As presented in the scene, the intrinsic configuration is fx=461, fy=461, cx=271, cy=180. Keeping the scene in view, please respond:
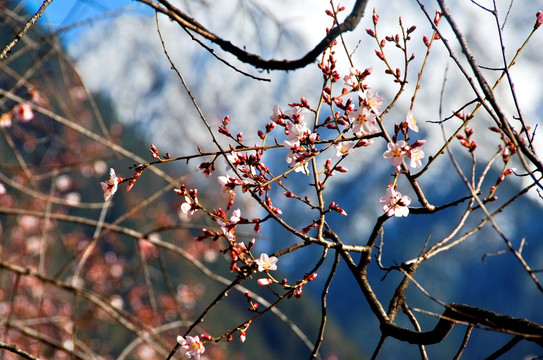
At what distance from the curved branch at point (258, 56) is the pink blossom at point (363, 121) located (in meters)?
0.17

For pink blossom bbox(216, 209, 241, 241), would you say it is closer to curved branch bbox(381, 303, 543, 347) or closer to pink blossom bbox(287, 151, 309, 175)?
pink blossom bbox(287, 151, 309, 175)

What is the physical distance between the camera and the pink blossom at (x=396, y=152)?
3.27 feet

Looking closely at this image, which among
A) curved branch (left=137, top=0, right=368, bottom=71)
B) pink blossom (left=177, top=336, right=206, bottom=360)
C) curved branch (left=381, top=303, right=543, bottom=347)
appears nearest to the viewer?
curved branch (left=381, top=303, right=543, bottom=347)

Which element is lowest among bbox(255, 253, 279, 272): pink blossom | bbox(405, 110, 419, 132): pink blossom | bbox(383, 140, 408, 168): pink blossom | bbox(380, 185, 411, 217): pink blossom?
bbox(255, 253, 279, 272): pink blossom

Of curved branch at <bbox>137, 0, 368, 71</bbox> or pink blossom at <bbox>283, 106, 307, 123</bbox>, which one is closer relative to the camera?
curved branch at <bbox>137, 0, 368, 71</bbox>

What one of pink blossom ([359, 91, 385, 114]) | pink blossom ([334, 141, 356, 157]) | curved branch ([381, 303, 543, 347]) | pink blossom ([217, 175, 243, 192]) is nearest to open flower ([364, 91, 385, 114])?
pink blossom ([359, 91, 385, 114])

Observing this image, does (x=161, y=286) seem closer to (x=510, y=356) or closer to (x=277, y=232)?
(x=277, y=232)

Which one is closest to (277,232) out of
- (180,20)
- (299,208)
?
(299,208)

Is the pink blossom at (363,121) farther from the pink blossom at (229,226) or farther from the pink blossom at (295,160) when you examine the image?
the pink blossom at (229,226)

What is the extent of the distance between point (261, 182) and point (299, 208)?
1113cm

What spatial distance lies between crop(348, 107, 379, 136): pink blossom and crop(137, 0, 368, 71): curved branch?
17 centimetres

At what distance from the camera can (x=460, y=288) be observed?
9.30 m

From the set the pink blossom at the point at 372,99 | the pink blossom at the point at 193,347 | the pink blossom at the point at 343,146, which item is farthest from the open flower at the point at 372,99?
the pink blossom at the point at 193,347

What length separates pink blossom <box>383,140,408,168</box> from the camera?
100 centimetres
